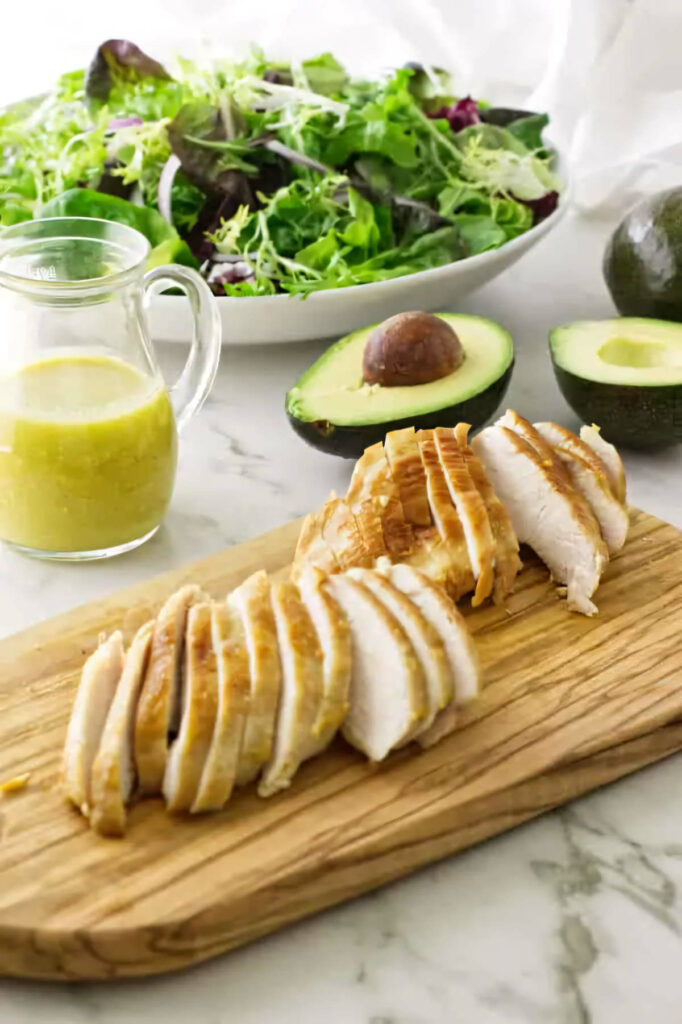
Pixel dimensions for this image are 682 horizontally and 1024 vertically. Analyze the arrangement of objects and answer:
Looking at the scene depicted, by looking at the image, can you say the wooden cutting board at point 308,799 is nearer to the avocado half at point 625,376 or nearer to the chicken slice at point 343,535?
the chicken slice at point 343,535

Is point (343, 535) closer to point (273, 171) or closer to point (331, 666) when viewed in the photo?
point (331, 666)

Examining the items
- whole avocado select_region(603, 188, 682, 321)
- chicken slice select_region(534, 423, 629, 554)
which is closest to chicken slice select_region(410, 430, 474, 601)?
chicken slice select_region(534, 423, 629, 554)

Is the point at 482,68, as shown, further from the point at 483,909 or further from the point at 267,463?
the point at 483,909

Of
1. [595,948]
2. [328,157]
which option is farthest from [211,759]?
[328,157]

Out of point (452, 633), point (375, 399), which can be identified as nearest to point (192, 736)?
point (452, 633)

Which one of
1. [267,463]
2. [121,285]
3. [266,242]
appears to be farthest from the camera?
[266,242]
